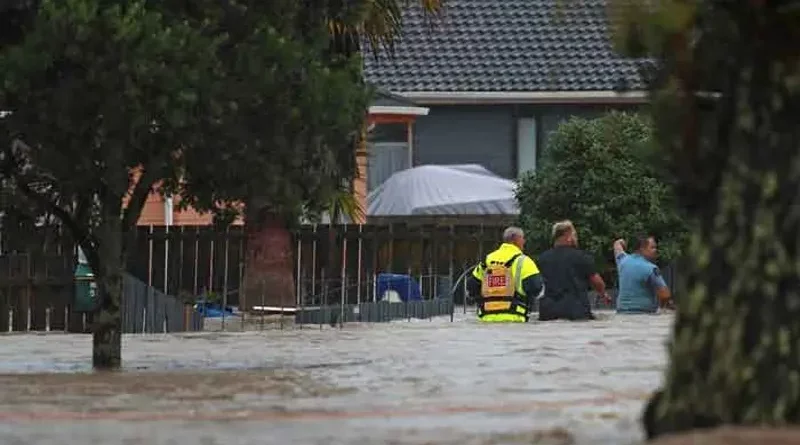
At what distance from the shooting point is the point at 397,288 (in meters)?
26.4

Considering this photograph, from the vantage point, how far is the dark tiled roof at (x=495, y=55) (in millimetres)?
37406

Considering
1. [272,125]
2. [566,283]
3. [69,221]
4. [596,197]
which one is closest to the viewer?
[272,125]

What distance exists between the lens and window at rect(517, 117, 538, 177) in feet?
123

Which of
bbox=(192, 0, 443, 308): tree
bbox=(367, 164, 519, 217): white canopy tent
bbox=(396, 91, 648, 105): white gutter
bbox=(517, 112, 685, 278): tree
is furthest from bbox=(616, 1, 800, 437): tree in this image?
bbox=(396, 91, 648, 105): white gutter

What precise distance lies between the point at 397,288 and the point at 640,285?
4361 mm

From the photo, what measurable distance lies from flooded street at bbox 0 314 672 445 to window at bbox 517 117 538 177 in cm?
1808

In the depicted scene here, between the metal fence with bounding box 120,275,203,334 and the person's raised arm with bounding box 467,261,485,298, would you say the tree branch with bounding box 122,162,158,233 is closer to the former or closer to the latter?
the metal fence with bounding box 120,275,203,334

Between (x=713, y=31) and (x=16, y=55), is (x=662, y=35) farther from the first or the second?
(x=16, y=55)

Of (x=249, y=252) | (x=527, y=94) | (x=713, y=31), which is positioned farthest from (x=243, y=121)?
(x=527, y=94)

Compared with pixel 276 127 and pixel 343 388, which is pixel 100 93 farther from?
pixel 343 388

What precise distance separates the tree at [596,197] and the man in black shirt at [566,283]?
9.07m

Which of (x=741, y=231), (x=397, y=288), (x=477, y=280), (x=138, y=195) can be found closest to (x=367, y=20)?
(x=477, y=280)

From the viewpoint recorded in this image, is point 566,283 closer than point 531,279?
No

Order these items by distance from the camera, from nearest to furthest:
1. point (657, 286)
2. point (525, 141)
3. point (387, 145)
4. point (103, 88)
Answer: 1. point (103, 88)
2. point (657, 286)
3. point (525, 141)
4. point (387, 145)
